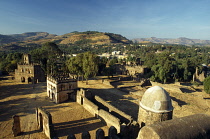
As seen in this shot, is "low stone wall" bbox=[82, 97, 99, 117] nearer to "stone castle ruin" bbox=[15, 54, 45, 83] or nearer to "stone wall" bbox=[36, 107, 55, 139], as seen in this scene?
"stone wall" bbox=[36, 107, 55, 139]

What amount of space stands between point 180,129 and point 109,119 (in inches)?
325

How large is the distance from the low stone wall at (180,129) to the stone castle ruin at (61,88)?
1599 cm

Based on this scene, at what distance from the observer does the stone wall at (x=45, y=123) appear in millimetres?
11938

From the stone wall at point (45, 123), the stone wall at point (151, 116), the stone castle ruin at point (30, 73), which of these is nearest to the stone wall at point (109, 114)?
the stone wall at point (151, 116)

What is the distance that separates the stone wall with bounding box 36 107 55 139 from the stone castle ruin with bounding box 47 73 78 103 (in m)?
6.68

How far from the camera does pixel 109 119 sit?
46.4ft

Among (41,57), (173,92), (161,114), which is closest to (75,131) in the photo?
(161,114)

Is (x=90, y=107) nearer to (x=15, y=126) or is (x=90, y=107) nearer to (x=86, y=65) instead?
(x=15, y=126)

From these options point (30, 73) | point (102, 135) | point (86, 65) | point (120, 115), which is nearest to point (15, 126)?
point (102, 135)

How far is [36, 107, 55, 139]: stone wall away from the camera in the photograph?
1194 cm

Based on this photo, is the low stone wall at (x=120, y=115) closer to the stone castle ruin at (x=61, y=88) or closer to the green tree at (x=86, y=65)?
the stone castle ruin at (x=61, y=88)

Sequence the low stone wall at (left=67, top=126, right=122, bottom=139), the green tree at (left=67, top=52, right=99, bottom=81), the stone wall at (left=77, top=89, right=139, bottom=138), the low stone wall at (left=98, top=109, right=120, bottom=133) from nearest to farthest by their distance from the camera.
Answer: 1. the low stone wall at (left=67, top=126, right=122, bottom=139)
2. the stone wall at (left=77, top=89, right=139, bottom=138)
3. the low stone wall at (left=98, top=109, right=120, bottom=133)
4. the green tree at (left=67, top=52, right=99, bottom=81)

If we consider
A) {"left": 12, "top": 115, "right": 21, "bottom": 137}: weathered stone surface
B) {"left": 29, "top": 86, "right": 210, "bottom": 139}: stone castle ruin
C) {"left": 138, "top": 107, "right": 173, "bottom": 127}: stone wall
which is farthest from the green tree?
{"left": 138, "top": 107, "right": 173, "bottom": 127}: stone wall

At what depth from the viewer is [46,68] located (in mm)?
38500
